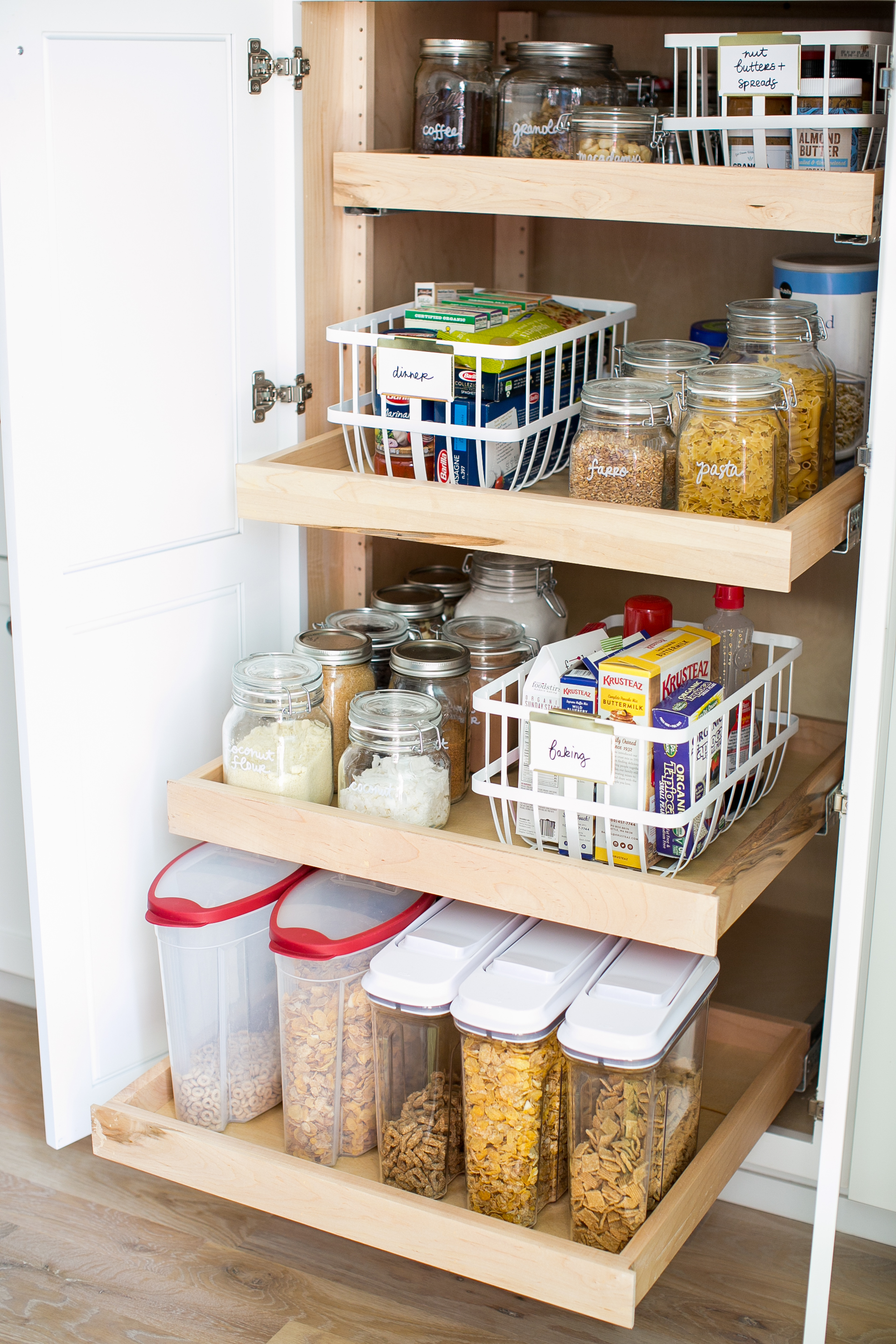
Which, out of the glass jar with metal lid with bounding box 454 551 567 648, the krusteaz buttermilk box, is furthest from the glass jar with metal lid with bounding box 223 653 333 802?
the krusteaz buttermilk box

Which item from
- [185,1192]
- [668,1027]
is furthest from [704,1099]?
[185,1192]

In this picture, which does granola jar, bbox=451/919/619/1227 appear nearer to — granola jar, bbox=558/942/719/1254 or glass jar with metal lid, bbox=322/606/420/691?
granola jar, bbox=558/942/719/1254

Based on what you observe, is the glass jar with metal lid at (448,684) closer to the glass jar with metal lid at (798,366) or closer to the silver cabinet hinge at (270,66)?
the glass jar with metal lid at (798,366)

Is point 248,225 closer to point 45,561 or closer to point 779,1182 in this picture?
point 45,561

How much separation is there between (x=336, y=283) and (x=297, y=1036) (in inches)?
36.7

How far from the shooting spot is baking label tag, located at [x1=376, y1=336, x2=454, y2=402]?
1.51 meters

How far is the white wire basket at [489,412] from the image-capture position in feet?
5.03

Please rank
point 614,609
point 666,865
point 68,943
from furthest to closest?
point 614,609
point 68,943
point 666,865

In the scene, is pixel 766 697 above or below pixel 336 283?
below

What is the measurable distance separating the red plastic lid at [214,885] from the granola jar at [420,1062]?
0.60ft

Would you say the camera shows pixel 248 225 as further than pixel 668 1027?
Yes

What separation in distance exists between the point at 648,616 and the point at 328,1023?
574 millimetres

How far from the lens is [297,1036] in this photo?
1.54 metres

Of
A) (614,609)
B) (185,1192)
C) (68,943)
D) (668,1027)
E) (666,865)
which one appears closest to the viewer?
(668,1027)
